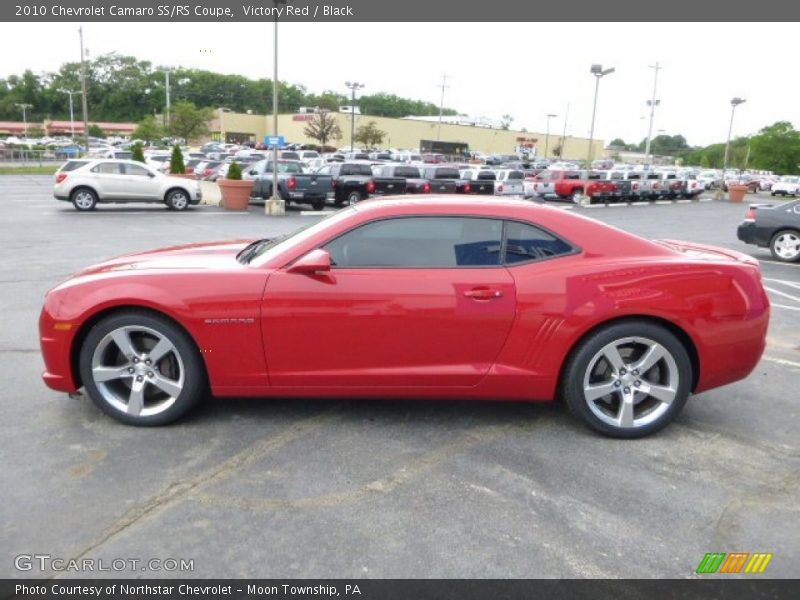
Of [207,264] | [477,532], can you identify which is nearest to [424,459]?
[477,532]

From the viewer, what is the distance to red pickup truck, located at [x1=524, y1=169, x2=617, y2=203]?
28997 millimetres

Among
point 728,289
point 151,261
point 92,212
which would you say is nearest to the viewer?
point 728,289

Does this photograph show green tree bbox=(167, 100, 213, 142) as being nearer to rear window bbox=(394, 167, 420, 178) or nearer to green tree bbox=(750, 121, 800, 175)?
rear window bbox=(394, 167, 420, 178)

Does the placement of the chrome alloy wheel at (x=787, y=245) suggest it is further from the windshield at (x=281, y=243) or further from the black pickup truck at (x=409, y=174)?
the black pickup truck at (x=409, y=174)

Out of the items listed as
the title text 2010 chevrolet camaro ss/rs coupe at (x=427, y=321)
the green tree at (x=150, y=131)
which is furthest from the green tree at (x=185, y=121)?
the title text 2010 chevrolet camaro ss/rs coupe at (x=427, y=321)

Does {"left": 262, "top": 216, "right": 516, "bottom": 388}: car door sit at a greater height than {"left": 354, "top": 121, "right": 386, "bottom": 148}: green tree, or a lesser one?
lesser

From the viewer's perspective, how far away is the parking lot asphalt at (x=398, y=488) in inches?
109

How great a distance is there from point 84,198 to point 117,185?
0.99 m

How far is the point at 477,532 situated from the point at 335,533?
0.67 m

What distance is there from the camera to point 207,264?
408cm

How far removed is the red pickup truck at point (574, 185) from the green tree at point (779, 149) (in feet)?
212

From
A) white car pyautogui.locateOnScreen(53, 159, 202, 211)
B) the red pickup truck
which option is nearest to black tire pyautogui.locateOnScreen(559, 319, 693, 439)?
white car pyautogui.locateOnScreen(53, 159, 202, 211)

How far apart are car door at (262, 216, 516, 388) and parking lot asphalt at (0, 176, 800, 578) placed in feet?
1.40
